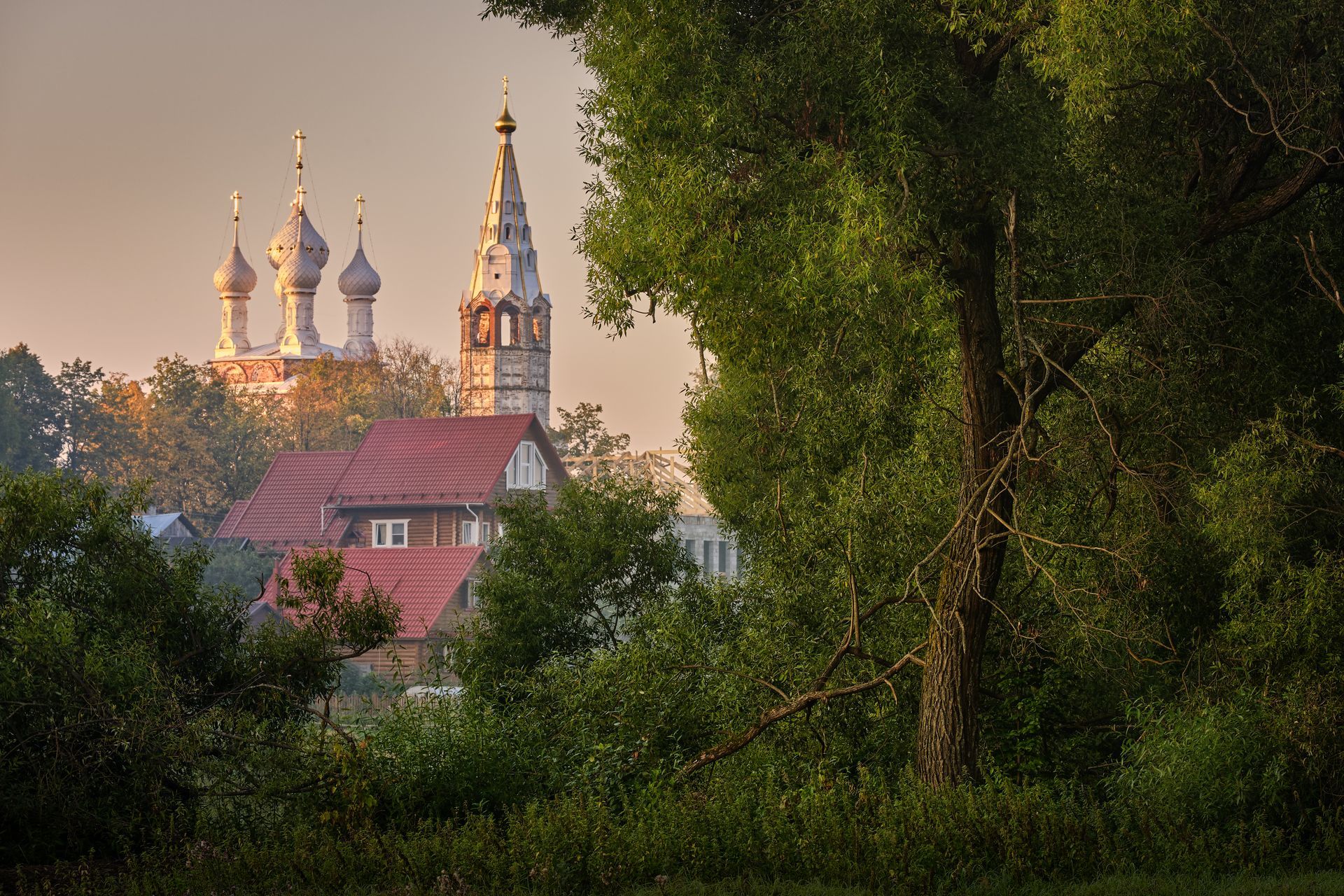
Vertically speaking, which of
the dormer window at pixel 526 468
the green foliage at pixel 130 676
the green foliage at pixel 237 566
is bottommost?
the green foliage at pixel 130 676

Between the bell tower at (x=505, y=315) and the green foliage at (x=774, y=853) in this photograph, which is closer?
the green foliage at (x=774, y=853)

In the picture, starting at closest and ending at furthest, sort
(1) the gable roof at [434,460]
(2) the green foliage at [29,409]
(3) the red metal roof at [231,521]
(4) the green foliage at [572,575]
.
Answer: (4) the green foliage at [572,575]
(1) the gable roof at [434,460]
(3) the red metal roof at [231,521]
(2) the green foliage at [29,409]

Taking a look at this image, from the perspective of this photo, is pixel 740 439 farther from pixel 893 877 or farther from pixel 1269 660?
pixel 893 877

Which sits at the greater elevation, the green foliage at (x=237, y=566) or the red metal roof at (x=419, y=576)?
the green foliage at (x=237, y=566)

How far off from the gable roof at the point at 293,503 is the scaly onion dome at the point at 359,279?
166 feet

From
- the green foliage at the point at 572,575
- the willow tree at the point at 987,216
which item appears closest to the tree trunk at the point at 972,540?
the willow tree at the point at 987,216

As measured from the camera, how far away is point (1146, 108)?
1228cm

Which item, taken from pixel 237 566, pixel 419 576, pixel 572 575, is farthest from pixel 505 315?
pixel 572 575

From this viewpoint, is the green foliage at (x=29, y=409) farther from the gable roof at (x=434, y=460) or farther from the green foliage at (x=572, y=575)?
the green foliage at (x=572, y=575)

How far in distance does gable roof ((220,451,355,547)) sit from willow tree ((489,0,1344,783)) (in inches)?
1978

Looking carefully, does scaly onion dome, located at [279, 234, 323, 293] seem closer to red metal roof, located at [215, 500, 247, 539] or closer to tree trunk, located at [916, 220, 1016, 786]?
red metal roof, located at [215, 500, 247, 539]

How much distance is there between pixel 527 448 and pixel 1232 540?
5329 centimetres

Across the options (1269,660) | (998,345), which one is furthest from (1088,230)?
(1269,660)

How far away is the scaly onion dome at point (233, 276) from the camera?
120 meters
